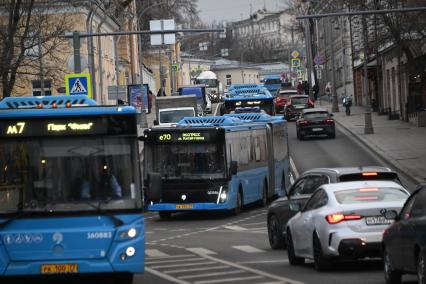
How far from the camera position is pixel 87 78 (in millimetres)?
31797

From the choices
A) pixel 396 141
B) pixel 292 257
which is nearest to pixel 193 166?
pixel 292 257

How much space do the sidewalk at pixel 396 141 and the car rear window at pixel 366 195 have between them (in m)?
20.1

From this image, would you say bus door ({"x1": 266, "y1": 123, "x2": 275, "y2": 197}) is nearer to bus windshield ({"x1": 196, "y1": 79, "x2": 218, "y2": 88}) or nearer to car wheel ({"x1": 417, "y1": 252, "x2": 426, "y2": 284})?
car wheel ({"x1": 417, "y1": 252, "x2": 426, "y2": 284})

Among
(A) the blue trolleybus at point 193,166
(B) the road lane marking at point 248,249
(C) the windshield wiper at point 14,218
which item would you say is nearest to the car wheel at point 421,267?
Result: (C) the windshield wiper at point 14,218

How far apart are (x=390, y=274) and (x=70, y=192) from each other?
4575mm

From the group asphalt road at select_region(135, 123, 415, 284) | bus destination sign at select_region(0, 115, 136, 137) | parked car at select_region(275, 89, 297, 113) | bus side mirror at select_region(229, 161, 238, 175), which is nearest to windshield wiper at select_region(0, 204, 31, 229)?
bus destination sign at select_region(0, 115, 136, 137)

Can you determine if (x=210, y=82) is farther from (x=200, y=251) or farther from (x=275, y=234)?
(x=275, y=234)

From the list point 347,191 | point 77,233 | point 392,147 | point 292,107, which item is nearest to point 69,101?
point 77,233

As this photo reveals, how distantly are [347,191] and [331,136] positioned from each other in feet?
146

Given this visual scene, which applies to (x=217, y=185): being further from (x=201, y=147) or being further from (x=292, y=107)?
(x=292, y=107)

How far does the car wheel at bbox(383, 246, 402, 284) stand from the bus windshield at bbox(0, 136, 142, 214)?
140 inches

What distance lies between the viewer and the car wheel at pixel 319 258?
16922mm

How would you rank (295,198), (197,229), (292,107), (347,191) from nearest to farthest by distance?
(347,191)
(295,198)
(197,229)
(292,107)

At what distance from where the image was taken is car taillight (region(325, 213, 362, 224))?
16391 millimetres
